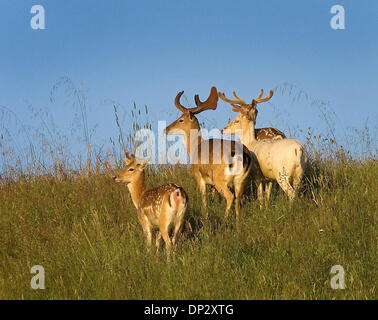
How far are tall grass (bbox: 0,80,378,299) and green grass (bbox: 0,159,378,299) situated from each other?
16 mm

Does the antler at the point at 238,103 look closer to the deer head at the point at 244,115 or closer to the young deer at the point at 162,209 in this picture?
the deer head at the point at 244,115

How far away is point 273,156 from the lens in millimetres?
9469

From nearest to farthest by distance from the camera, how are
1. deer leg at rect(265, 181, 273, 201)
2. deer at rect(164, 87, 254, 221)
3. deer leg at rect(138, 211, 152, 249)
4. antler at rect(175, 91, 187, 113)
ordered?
deer leg at rect(138, 211, 152, 249), deer at rect(164, 87, 254, 221), deer leg at rect(265, 181, 273, 201), antler at rect(175, 91, 187, 113)

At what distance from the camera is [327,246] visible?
686 centimetres

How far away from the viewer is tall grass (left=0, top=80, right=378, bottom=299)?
6.23 metres

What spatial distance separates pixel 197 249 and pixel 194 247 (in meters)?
0.26

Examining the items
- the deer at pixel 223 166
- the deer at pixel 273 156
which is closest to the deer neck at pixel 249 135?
the deer at pixel 273 156

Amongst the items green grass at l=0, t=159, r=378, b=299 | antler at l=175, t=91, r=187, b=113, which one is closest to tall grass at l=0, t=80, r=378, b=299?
green grass at l=0, t=159, r=378, b=299

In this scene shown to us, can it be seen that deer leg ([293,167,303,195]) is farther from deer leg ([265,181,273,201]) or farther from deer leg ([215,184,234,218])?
deer leg ([215,184,234,218])

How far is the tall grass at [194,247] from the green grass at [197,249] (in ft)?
0.05

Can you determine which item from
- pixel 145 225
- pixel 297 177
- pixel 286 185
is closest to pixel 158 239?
pixel 145 225

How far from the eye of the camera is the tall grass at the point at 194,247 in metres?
6.23

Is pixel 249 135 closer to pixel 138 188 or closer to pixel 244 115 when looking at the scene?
pixel 244 115
